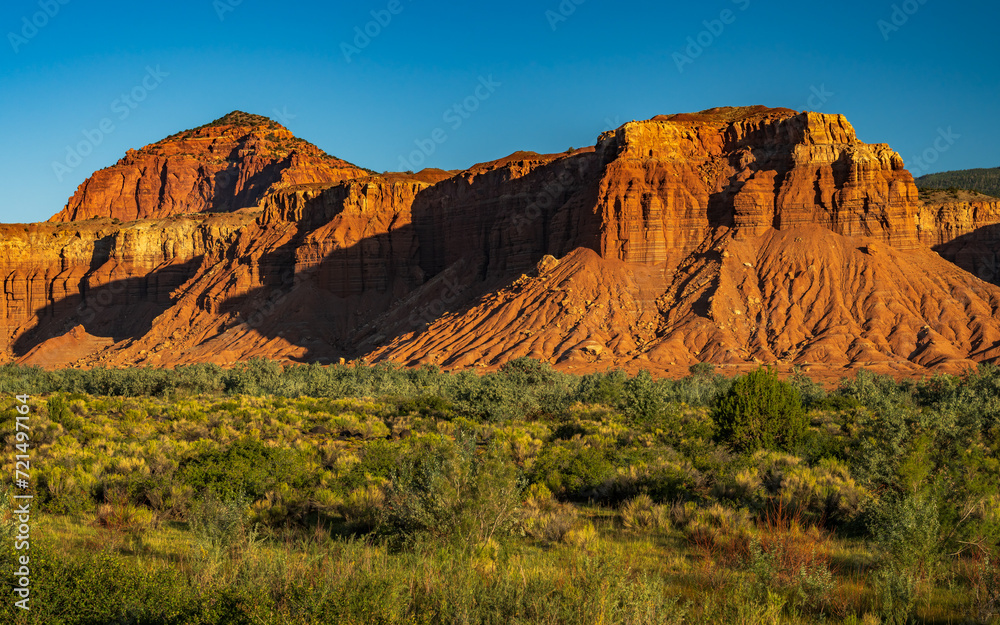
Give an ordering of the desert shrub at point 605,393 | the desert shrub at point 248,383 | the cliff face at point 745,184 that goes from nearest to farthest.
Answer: the desert shrub at point 605,393, the desert shrub at point 248,383, the cliff face at point 745,184

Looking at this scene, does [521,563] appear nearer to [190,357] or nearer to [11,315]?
[190,357]

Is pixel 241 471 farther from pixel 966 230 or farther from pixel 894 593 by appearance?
pixel 966 230

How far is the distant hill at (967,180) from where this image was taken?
13050 centimetres

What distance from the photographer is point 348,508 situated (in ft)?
36.5

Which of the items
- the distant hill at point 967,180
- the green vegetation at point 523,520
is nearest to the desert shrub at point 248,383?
the green vegetation at point 523,520

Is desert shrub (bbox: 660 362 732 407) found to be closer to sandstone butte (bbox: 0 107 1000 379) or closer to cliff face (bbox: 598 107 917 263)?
sandstone butte (bbox: 0 107 1000 379)

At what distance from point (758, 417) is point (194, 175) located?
158489 mm

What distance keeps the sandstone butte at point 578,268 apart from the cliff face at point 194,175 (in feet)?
117

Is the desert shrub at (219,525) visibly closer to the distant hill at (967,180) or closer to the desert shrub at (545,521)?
the desert shrub at (545,521)

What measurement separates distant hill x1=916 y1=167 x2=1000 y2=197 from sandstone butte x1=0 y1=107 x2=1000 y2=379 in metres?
55.5

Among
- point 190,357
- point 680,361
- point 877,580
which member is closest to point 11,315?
point 190,357

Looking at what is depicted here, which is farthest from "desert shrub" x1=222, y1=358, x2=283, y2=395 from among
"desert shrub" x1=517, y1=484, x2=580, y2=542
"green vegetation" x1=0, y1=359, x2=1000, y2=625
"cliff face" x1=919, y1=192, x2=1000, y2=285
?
"cliff face" x1=919, y1=192, x2=1000, y2=285

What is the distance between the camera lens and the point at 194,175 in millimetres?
155750

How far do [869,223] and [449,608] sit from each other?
2555 inches
